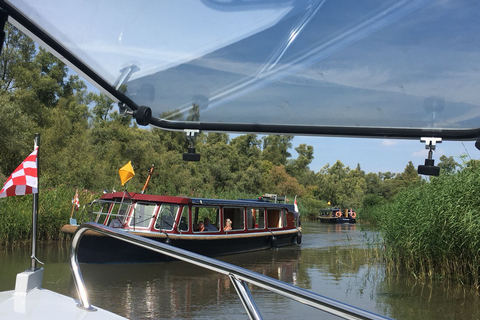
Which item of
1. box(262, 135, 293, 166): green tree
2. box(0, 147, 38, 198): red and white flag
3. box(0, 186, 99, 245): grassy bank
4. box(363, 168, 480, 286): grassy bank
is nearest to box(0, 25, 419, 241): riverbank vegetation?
box(0, 186, 99, 245): grassy bank

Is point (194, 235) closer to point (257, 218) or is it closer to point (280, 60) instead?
point (257, 218)

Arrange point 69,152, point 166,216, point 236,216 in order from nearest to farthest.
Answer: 1. point 166,216
2. point 236,216
3. point 69,152

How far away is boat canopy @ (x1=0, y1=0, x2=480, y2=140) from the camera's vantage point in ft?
5.12

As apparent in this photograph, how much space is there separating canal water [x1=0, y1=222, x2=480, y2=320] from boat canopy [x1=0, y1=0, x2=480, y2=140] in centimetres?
699

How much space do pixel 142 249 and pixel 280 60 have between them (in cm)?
1249

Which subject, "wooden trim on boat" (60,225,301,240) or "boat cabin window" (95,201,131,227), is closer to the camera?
"wooden trim on boat" (60,225,301,240)

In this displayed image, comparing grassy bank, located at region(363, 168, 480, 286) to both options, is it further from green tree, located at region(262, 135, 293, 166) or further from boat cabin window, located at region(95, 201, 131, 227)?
green tree, located at region(262, 135, 293, 166)

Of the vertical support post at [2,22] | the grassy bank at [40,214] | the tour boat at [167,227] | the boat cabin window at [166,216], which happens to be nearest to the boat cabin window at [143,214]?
the tour boat at [167,227]

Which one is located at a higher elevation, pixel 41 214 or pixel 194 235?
pixel 41 214

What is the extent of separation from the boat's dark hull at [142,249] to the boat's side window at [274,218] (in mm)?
3143

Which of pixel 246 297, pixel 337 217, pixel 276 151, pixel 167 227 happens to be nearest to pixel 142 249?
pixel 167 227

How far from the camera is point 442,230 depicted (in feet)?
34.1

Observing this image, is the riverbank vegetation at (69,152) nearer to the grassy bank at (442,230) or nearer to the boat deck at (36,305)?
the grassy bank at (442,230)

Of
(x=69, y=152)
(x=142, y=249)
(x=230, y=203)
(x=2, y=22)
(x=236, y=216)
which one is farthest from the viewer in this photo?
(x=69, y=152)
